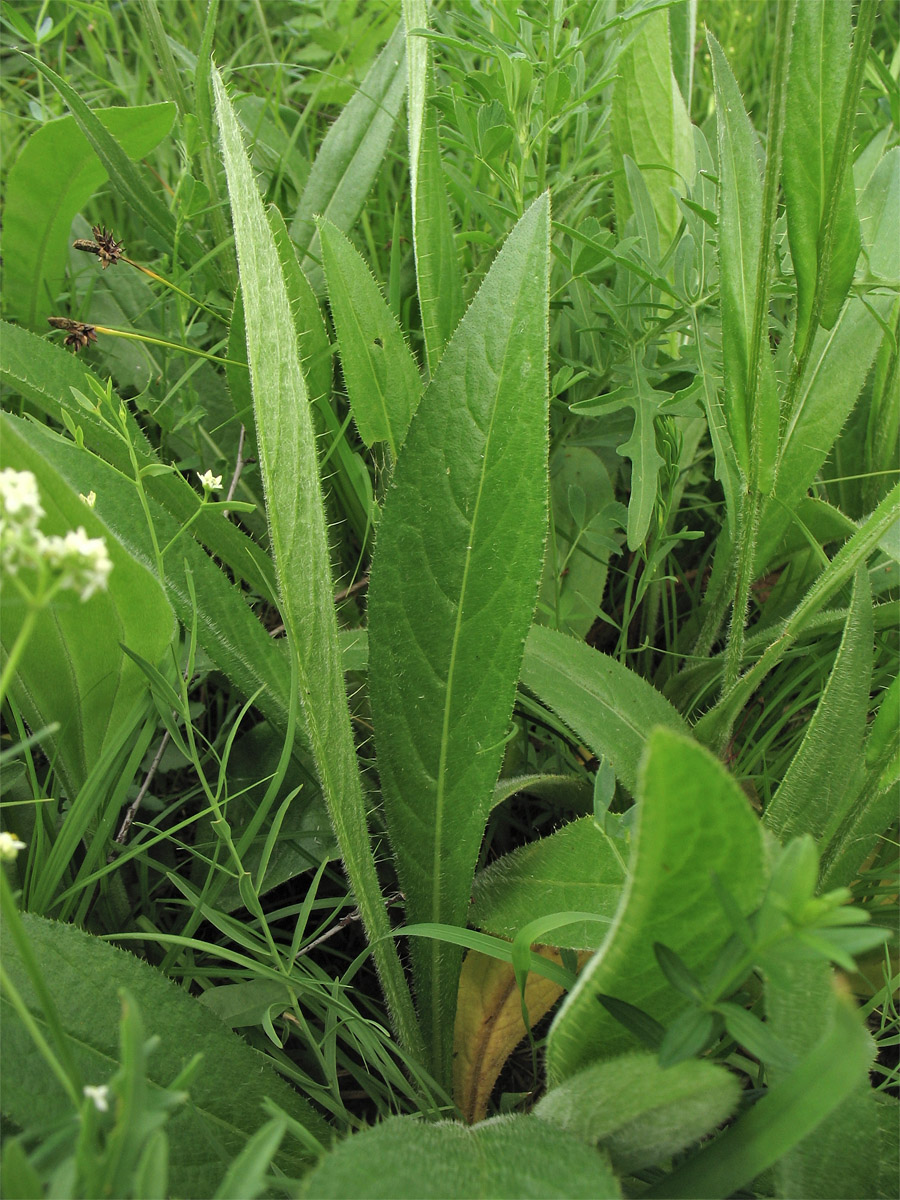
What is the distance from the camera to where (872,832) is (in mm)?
1035

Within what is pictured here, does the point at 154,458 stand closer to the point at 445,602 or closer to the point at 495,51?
the point at 445,602

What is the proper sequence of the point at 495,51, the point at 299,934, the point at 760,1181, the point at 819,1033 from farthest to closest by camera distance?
the point at 495,51
the point at 299,934
the point at 760,1181
the point at 819,1033

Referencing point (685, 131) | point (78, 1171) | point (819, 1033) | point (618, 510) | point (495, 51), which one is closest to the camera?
point (78, 1171)

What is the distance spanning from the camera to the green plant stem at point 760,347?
3.00 ft

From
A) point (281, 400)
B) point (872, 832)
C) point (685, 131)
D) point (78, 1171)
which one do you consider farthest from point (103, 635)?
point (685, 131)

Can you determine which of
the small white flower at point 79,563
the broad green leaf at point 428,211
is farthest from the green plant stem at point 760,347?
the small white flower at point 79,563

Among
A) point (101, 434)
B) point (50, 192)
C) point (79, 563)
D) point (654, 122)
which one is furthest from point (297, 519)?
point (654, 122)

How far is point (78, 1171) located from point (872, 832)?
847 millimetres

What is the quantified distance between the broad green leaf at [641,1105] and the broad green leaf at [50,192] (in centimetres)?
154

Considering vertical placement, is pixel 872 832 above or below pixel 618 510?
below

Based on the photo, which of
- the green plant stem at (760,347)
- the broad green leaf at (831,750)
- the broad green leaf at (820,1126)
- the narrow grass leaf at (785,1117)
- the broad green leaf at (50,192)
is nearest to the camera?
the narrow grass leaf at (785,1117)

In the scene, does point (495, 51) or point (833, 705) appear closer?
point (833, 705)

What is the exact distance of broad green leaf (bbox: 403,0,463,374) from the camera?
4.15 ft

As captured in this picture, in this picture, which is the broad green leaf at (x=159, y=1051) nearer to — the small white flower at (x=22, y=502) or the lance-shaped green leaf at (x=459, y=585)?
the lance-shaped green leaf at (x=459, y=585)
